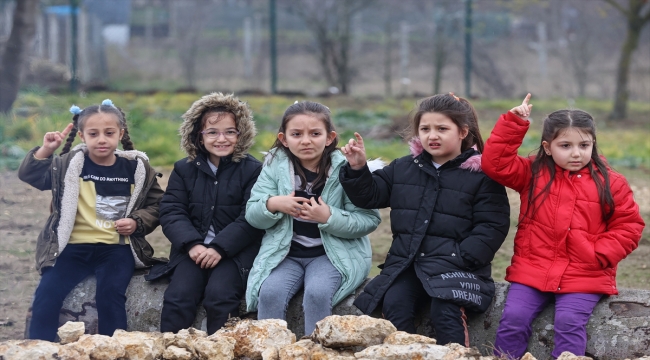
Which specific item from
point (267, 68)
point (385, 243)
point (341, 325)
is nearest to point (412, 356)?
point (341, 325)

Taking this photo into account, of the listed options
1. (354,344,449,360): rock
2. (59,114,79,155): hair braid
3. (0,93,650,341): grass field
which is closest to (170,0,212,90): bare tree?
(0,93,650,341): grass field

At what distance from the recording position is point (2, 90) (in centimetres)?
1041

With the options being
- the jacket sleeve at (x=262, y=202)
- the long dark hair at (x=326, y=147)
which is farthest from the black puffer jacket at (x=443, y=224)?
the jacket sleeve at (x=262, y=202)

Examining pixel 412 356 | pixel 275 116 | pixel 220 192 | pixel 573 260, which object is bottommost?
pixel 412 356

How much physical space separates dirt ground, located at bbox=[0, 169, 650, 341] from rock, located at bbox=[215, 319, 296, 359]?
→ 1.59 metres

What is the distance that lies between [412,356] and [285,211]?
3.67 feet

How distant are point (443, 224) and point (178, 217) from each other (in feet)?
4.28

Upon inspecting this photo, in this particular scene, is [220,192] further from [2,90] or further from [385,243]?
[2,90]

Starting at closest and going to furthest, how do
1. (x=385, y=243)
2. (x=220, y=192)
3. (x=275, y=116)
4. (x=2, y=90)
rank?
(x=220, y=192), (x=385, y=243), (x=2, y=90), (x=275, y=116)

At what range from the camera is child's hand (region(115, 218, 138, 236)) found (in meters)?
4.01

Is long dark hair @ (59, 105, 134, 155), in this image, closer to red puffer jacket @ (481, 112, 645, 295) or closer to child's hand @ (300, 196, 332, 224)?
child's hand @ (300, 196, 332, 224)

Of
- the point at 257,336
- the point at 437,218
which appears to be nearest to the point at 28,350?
the point at 257,336

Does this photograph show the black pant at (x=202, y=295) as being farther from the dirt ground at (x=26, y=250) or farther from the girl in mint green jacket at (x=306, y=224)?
the dirt ground at (x=26, y=250)

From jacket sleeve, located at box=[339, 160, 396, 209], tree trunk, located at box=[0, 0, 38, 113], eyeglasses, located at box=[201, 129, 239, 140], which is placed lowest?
jacket sleeve, located at box=[339, 160, 396, 209]
